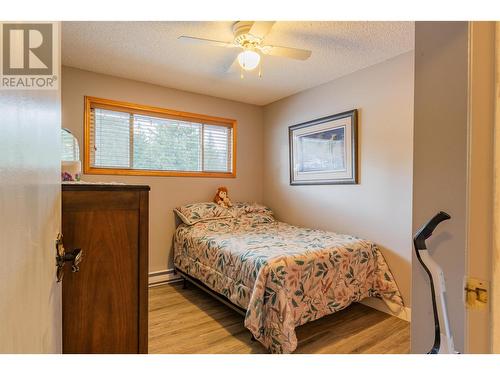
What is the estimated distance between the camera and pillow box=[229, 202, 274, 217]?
3505 mm

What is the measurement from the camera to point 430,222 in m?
1.00

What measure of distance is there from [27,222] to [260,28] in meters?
1.87

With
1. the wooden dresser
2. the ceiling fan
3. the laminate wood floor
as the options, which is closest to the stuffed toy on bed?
the laminate wood floor

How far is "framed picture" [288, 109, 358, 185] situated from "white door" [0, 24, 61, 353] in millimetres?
2673

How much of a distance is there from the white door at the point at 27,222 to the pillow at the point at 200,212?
2428mm

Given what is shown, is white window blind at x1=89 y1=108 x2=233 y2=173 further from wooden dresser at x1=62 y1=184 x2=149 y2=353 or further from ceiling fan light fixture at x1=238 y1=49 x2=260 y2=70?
wooden dresser at x1=62 y1=184 x2=149 y2=353

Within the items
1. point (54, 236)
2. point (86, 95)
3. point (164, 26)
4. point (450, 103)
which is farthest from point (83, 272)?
point (86, 95)

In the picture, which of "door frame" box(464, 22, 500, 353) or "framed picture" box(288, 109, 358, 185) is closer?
"door frame" box(464, 22, 500, 353)

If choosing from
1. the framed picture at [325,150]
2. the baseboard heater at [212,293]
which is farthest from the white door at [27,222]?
the framed picture at [325,150]

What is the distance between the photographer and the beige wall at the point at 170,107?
2.79 meters

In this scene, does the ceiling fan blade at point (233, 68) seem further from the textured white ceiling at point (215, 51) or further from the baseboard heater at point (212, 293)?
the baseboard heater at point (212, 293)

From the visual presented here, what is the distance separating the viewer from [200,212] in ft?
10.7

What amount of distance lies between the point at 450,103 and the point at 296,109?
2.64 m
